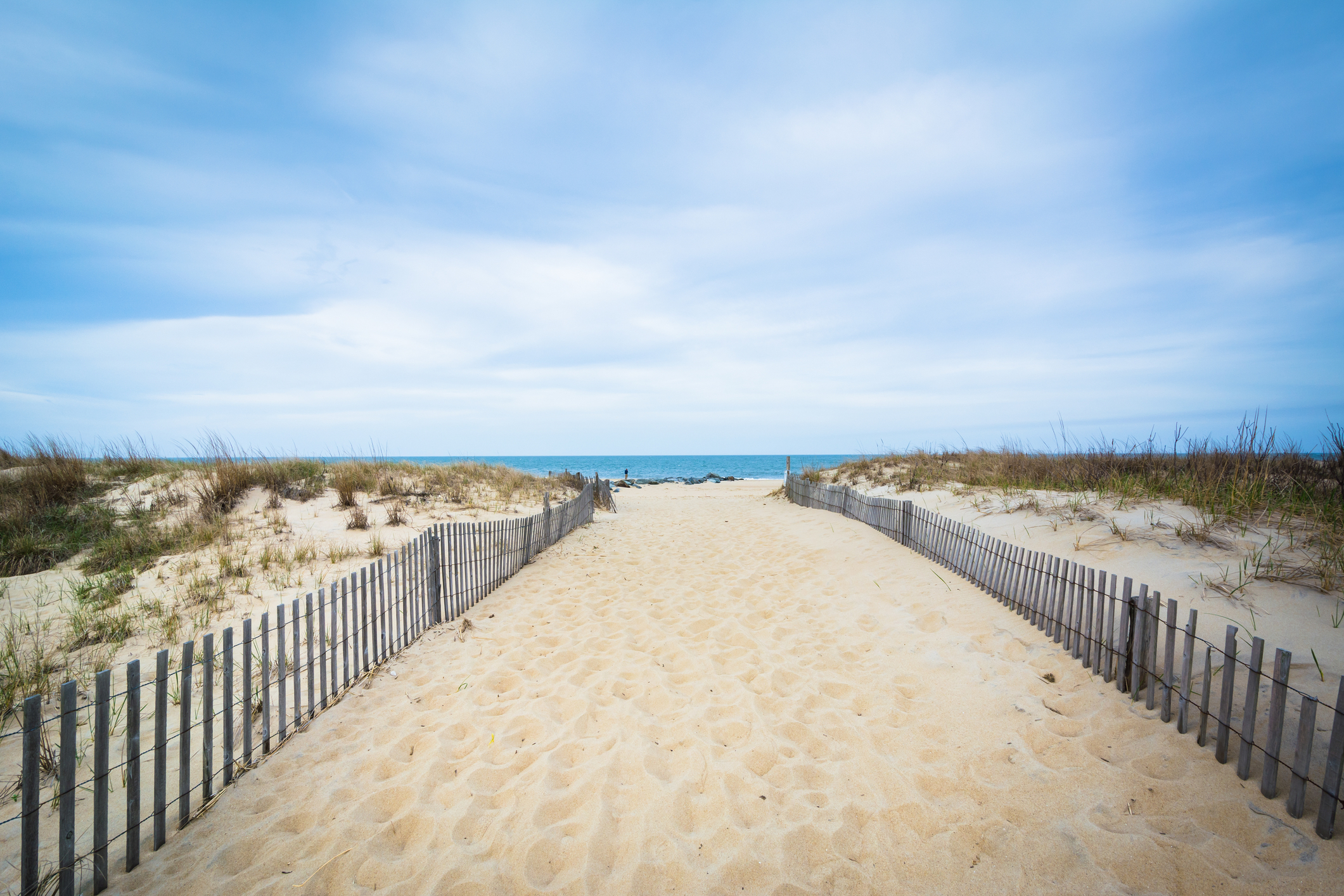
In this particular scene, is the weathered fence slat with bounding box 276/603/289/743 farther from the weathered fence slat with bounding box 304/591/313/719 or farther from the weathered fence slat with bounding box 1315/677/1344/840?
the weathered fence slat with bounding box 1315/677/1344/840

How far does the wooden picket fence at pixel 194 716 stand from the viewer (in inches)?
91.0

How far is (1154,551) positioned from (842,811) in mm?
5296

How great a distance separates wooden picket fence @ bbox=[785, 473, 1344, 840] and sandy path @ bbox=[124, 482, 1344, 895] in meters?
0.16

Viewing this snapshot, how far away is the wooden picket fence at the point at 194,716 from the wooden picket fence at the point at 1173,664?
491 cm

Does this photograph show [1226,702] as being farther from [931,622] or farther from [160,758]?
[160,758]

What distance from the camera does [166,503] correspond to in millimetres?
10414

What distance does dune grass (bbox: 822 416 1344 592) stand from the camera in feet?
17.2

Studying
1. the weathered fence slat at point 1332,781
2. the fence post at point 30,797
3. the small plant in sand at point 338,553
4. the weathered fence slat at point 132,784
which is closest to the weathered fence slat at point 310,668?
the weathered fence slat at point 132,784

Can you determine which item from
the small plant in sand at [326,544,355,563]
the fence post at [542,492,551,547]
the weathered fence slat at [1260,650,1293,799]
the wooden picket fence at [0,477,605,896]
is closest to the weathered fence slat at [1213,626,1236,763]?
the weathered fence slat at [1260,650,1293,799]

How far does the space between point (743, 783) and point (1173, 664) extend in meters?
2.85

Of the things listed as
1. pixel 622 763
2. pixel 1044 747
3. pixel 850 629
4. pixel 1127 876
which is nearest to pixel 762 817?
pixel 622 763

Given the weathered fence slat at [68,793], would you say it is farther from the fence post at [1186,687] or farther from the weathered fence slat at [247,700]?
the fence post at [1186,687]

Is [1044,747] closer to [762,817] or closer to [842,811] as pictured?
[842,811]

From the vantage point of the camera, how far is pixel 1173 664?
348 centimetres
